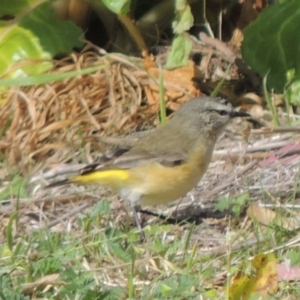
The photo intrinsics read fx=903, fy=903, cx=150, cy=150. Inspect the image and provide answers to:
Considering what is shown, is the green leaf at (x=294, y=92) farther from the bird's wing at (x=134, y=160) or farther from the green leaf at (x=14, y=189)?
the green leaf at (x=14, y=189)

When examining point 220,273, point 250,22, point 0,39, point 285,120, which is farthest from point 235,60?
point 220,273

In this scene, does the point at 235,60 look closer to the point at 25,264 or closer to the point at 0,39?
the point at 0,39

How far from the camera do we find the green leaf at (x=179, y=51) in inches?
210

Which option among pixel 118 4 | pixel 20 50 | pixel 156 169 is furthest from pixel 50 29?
pixel 156 169

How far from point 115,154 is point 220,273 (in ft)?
3.37

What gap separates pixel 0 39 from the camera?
560 centimetres

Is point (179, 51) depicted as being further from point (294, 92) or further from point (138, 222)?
point (138, 222)

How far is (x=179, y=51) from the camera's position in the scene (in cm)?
535

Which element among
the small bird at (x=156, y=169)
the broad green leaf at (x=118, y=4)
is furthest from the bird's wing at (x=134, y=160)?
the broad green leaf at (x=118, y=4)

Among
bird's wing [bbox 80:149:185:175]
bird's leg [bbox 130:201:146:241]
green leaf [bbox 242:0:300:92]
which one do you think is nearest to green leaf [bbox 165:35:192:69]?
green leaf [bbox 242:0:300:92]

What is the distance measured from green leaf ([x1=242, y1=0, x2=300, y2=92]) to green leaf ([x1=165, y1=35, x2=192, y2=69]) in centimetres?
38

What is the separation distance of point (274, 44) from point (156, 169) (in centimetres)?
157

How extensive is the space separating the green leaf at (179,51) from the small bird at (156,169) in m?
0.91

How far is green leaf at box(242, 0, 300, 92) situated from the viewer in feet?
17.8
